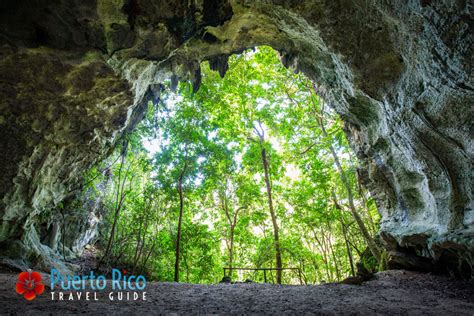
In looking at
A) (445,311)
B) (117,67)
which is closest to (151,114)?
(117,67)

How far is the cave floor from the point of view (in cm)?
401

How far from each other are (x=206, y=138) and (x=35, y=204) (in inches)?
284

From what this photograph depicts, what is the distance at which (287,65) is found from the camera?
988cm

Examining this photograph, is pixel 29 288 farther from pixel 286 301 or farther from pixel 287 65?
pixel 287 65

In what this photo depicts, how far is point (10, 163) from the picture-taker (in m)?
7.54

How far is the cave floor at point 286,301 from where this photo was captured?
13.1 ft

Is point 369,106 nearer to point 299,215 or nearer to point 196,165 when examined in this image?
point 196,165

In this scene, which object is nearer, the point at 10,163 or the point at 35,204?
the point at 10,163

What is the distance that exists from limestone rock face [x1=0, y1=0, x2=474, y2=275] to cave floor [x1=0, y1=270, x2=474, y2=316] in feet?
3.39

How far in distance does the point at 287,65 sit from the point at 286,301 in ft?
27.0

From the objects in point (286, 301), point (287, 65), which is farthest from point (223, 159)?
point (286, 301)
